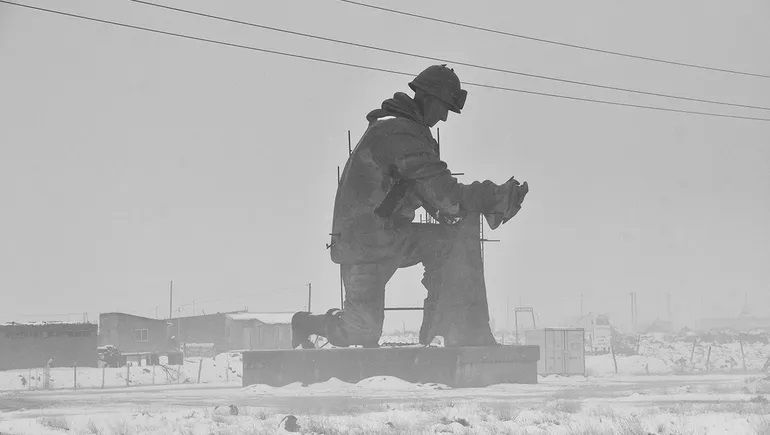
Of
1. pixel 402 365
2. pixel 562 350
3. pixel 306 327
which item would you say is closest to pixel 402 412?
pixel 402 365

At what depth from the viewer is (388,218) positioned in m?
14.2

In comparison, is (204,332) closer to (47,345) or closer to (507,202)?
(47,345)

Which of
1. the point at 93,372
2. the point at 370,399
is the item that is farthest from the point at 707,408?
the point at 93,372

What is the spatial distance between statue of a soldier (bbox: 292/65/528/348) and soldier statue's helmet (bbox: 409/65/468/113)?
0.01 meters

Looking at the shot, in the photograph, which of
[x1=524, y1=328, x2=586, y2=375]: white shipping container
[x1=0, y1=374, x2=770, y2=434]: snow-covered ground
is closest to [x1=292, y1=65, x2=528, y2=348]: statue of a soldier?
[x1=0, y1=374, x2=770, y2=434]: snow-covered ground

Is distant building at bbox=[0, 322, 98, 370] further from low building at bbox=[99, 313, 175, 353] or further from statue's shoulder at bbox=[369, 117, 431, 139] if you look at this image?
statue's shoulder at bbox=[369, 117, 431, 139]

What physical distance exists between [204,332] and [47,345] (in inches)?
1344

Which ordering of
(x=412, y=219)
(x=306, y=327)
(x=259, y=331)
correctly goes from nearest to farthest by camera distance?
1. (x=412, y=219)
2. (x=306, y=327)
3. (x=259, y=331)

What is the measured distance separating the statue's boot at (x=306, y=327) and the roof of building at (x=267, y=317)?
60.3m

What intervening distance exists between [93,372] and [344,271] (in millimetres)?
29533

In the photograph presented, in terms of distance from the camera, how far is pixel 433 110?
14453 mm

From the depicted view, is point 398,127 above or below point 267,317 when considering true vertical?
above

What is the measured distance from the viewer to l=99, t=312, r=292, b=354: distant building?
7338 centimetres

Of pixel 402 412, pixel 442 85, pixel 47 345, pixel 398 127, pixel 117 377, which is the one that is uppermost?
pixel 442 85
